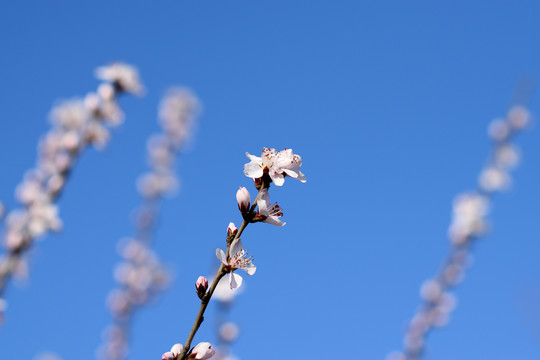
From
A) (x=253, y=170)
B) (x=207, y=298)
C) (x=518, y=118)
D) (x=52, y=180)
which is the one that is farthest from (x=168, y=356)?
(x=518, y=118)

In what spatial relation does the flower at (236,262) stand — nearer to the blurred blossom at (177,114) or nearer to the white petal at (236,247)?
the white petal at (236,247)

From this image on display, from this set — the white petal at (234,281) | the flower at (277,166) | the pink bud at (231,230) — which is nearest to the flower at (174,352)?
the white petal at (234,281)

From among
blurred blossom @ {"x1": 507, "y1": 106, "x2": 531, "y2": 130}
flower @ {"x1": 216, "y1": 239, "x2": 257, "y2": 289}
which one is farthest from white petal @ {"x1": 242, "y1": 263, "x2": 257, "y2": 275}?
blurred blossom @ {"x1": 507, "y1": 106, "x2": 531, "y2": 130}

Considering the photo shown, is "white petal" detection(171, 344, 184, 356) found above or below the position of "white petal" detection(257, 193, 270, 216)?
below

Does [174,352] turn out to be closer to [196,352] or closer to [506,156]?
[196,352]

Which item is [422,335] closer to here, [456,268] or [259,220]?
[456,268]

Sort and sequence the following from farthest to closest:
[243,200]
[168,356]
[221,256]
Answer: [243,200] < [221,256] < [168,356]

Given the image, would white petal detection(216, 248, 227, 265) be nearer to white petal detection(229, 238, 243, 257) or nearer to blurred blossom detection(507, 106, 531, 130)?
white petal detection(229, 238, 243, 257)
